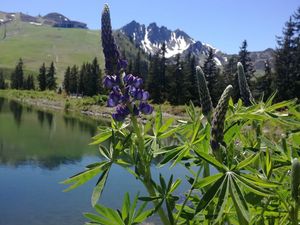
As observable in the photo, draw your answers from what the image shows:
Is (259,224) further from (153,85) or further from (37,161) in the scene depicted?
(153,85)

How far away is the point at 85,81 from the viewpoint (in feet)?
363

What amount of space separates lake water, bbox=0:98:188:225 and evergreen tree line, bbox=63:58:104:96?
55015 millimetres

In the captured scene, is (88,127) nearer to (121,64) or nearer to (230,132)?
(121,64)

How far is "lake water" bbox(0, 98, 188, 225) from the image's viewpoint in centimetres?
1930

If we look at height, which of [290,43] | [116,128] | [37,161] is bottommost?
[37,161]

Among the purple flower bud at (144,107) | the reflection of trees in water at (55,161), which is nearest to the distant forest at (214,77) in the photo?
the reflection of trees in water at (55,161)

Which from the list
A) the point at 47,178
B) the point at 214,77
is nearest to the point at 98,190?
the point at 47,178

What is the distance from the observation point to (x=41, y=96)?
110812 millimetres

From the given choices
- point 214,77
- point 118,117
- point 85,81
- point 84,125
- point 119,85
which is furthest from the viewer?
point 85,81

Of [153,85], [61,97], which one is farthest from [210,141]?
[61,97]

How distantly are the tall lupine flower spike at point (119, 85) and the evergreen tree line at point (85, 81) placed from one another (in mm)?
94654

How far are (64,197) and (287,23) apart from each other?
5055cm

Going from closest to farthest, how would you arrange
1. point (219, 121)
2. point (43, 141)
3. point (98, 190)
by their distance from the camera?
point (219, 121)
point (98, 190)
point (43, 141)

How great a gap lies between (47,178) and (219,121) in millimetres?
24939
